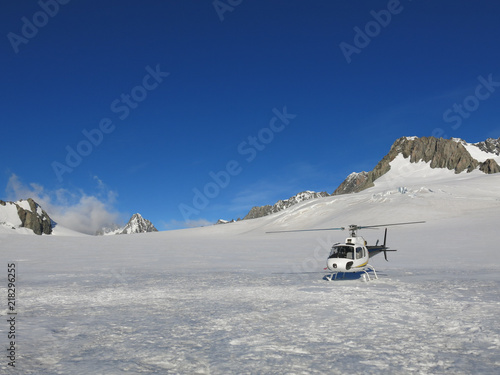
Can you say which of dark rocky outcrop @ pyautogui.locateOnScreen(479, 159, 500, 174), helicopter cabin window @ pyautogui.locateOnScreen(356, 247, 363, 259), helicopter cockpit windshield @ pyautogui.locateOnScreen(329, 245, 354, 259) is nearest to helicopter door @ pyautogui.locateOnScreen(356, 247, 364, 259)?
helicopter cabin window @ pyautogui.locateOnScreen(356, 247, 363, 259)

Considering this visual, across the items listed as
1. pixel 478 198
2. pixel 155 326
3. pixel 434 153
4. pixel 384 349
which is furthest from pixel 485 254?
pixel 434 153

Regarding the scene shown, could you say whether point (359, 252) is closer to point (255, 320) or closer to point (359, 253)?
point (359, 253)

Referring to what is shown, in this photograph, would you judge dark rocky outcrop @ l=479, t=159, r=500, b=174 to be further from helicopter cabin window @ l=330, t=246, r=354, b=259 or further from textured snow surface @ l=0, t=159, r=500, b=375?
helicopter cabin window @ l=330, t=246, r=354, b=259

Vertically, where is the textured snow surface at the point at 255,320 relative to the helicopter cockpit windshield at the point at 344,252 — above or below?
below

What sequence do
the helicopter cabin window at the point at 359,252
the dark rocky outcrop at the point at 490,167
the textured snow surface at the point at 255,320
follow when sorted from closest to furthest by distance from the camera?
the textured snow surface at the point at 255,320
the helicopter cabin window at the point at 359,252
the dark rocky outcrop at the point at 490,167

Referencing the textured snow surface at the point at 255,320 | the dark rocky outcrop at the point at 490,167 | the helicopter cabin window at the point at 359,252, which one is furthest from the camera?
the dark rocky outcrop at the point at 490,167

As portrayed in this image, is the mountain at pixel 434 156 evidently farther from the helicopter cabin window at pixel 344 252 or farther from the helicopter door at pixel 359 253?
the helicopter cabin window at pixel 344 252

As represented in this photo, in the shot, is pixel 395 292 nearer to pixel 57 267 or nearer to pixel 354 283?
pixel 354 283

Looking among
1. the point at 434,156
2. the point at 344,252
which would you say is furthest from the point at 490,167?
the point at 344,252

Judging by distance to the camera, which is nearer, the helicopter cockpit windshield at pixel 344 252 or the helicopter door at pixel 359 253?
the helicopter cockpit windshield at pixel 344 252

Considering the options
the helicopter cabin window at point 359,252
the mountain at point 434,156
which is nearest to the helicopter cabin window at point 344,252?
the helicopter cabin window at point 359,252

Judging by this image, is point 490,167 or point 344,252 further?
point 490,167

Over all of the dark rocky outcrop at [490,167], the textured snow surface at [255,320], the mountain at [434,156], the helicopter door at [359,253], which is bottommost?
the textured snow surface at [255,320]

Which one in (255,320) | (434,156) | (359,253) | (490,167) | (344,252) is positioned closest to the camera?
(255,320)
